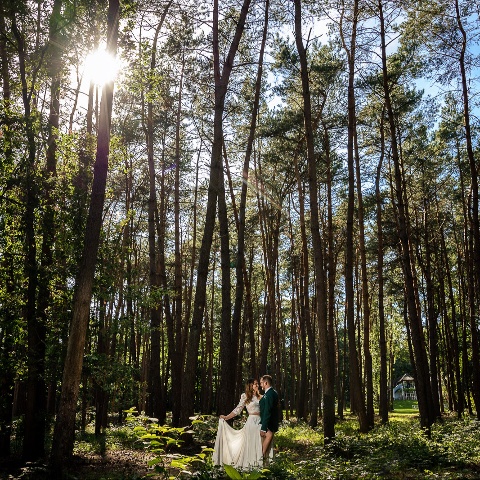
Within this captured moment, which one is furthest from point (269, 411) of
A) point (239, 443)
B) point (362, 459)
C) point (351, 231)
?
point (351, 231)

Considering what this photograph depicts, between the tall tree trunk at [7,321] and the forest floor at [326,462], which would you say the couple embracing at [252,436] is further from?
the tall tree trunk at [7,321]

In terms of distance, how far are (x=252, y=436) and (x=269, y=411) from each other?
1.98ft

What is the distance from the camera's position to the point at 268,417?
8.73 metres

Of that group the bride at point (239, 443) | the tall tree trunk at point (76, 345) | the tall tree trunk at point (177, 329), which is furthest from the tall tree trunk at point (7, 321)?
the tall tree trunk at point (177, 329)

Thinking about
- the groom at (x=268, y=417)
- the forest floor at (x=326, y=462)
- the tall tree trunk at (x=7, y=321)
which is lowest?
the forest floor at (x=326, y=462)

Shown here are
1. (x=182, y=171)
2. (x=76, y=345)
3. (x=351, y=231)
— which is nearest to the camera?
(x=76, y=345)

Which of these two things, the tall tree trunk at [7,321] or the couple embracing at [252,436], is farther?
the tall tree trunk at [7,321]

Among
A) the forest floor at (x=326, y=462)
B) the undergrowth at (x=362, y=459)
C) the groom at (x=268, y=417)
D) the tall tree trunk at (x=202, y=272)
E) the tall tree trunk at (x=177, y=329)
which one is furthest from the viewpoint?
the tall tree trunk at (x=177, y=329)

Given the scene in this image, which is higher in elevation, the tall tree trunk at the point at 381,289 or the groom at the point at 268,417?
the tall tree trunk at the point at 381,289

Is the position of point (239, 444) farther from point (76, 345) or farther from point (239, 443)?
point (76, 345)

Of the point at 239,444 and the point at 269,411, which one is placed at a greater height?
the point at 269,411

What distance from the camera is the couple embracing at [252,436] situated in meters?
8.73

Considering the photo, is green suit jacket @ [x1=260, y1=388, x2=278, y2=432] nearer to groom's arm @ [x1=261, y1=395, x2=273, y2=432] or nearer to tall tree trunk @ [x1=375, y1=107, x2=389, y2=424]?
groom's arm @ [x1=261, y1=395, x2=273, y2=432]

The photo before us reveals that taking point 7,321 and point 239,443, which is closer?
point 239,443
